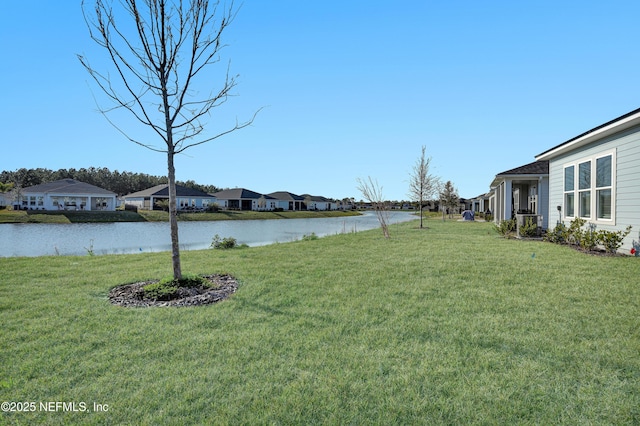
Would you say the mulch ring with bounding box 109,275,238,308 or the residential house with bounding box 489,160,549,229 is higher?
the residential house with bounding box 489,160,549,229

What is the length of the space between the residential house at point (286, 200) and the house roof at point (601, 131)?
54.7m

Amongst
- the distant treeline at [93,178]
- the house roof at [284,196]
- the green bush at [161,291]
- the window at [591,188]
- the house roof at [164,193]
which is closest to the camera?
the green bush at [161,291]

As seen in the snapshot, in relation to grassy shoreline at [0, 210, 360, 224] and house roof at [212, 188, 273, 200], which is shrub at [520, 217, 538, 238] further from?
house roof at [212, 188, 273, 200]

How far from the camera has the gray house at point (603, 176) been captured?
7582mm

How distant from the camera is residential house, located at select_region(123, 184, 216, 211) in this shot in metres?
44.4

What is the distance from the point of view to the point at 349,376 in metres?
2.62

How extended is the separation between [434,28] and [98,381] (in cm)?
1156

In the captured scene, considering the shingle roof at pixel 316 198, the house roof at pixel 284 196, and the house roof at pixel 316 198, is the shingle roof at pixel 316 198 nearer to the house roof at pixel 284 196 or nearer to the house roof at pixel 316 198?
the house roof at pixel 316 198

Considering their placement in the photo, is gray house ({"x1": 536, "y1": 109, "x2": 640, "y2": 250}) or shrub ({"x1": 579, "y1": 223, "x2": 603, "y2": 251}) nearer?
gray house ({"x1": 536, "y1": 109, "x2": 640, "y2": 250})

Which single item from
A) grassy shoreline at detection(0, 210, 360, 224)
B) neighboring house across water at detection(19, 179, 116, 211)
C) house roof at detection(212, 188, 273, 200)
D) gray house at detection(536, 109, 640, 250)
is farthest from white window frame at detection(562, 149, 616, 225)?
house roof at detection(212, 188, 273, 200)

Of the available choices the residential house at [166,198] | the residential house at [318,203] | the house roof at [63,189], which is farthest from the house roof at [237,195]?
the house roof at [63,189]

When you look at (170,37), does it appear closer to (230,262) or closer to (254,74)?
(254,74)

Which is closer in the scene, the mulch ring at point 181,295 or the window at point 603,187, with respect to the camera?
the mulch ring at point 181,295

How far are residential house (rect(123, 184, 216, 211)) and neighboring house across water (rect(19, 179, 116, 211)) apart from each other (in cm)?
448
